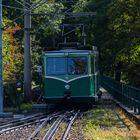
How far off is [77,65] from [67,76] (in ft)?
2.60

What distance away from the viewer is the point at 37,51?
5528cm

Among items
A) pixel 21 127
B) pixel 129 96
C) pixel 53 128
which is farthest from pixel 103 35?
pixel 53 128

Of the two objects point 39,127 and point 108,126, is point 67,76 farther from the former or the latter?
point 39,127

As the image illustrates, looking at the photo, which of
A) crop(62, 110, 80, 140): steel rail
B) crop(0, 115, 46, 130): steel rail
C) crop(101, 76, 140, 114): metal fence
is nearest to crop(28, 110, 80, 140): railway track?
crop(62, 110, 80, 140): steel rail

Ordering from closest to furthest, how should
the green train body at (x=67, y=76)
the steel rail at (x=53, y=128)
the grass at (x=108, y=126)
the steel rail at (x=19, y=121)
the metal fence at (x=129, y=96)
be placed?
the steel rail at (x=53, y=128) → the grass at (x=108, y=126) → the steel rail at (x=19, y=121) → the metal fence at (x=129, y=96) → the green train body at (x=67, y=76)

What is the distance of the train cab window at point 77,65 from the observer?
2759 centimetres

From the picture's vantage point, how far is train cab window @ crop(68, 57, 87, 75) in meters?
27.6

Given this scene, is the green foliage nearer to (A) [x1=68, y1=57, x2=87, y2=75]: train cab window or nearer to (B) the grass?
(A) [x1=68, y1=57, x2=87, y2=75]: train cab window

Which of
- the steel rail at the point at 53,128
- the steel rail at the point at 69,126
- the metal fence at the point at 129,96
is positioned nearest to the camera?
the steel rail at the point at 53,128

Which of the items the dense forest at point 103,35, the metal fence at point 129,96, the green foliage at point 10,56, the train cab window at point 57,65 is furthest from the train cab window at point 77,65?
the green foliage at point 10,56

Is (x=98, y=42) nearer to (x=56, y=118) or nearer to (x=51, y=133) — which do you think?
(x=56, y=118)

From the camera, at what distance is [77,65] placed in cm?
2775

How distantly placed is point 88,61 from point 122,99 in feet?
14.1

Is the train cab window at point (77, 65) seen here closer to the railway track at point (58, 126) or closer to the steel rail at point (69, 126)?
the railway track at point (58, 126)
